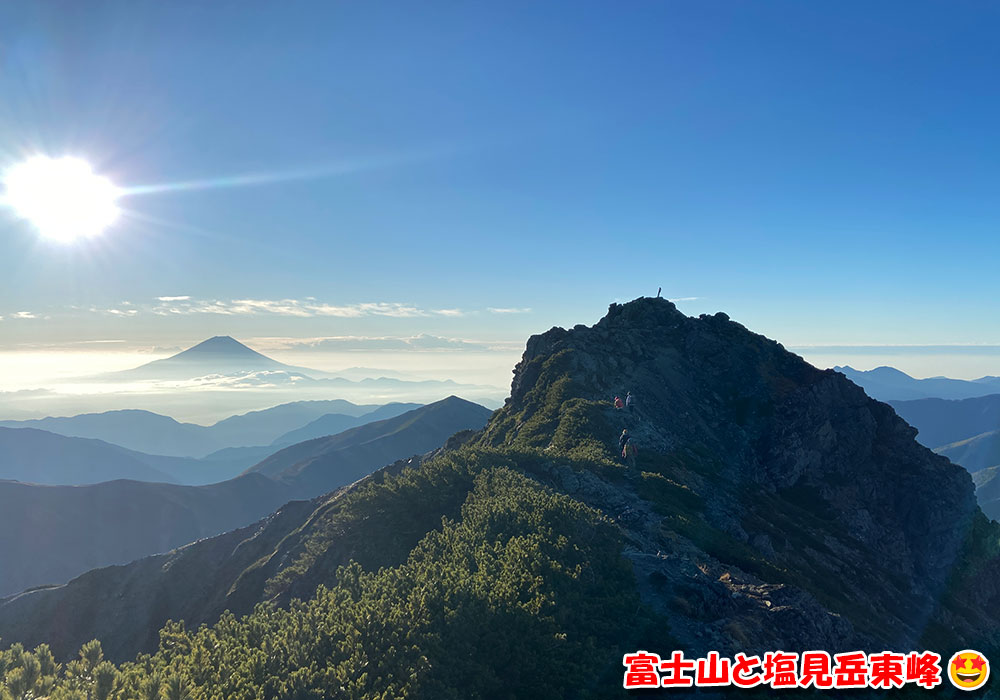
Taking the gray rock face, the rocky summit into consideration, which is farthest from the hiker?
the gray rock face

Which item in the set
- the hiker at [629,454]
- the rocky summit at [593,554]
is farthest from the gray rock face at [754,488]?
the hiker at [629,454]

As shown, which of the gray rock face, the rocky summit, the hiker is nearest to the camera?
the rocky summit

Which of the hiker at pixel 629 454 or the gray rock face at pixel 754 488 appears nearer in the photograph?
the gray rock face at pixel 754 488

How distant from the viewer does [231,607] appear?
5897cm

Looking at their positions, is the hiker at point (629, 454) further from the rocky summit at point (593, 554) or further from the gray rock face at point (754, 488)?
the gray rock face at point (754, 488)

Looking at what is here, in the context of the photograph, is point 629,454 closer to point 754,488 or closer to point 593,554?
point 593,554

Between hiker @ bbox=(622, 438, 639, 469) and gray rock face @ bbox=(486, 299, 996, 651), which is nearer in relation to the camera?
gray rock face @ bbox=(486, 299, 996, 651)

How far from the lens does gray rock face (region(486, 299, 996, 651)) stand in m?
30.5

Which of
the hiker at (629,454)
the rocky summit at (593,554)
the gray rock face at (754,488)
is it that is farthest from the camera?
the hiker at (629,454)

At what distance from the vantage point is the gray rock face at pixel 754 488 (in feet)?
100

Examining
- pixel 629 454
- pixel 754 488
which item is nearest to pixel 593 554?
pixel 629 454

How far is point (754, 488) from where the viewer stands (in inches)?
2881

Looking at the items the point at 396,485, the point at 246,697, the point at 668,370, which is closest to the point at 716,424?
the point at 668,370

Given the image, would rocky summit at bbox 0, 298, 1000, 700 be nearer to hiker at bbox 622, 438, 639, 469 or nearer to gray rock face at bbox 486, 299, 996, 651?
gray rock face at bbox 486, 299, 996, 651
